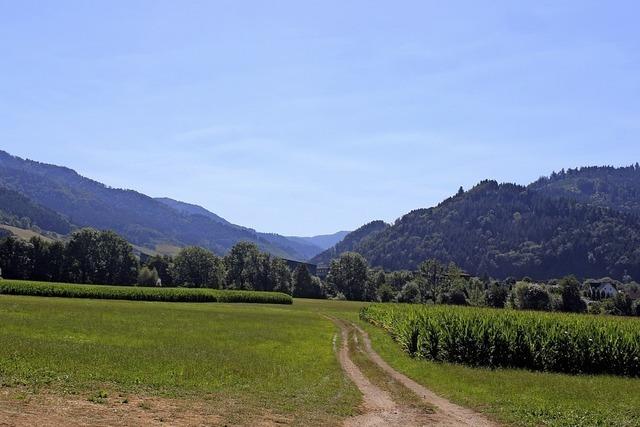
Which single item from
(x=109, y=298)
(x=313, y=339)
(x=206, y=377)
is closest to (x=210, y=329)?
(x=313, y=339)

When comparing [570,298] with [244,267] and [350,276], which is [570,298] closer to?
[350,276]

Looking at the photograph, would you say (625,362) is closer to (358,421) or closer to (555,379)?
(555,379)

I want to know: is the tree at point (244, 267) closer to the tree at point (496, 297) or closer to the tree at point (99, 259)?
the tree at point (99, 259)

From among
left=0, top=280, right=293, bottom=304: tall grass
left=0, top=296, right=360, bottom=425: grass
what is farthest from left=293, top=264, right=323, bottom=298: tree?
left=0, top=296, right=360, bottom=425: grass

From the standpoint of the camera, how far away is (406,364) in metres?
33.5

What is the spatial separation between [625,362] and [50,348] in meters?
31.0

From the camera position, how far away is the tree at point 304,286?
540 feet

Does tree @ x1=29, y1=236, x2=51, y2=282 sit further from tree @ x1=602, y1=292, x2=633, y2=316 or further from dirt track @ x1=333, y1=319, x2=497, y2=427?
tree @ x1=602, y1=292, x2=633, y2=316

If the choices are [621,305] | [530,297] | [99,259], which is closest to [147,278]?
[99,259]

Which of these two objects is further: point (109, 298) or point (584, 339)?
point (109, 298)

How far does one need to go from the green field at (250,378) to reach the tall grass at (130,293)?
48.8 m

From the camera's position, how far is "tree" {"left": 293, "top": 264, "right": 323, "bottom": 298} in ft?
540

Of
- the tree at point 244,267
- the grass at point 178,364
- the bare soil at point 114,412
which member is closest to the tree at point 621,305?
the tree at point 244,267

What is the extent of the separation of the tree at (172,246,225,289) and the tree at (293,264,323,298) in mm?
22178
